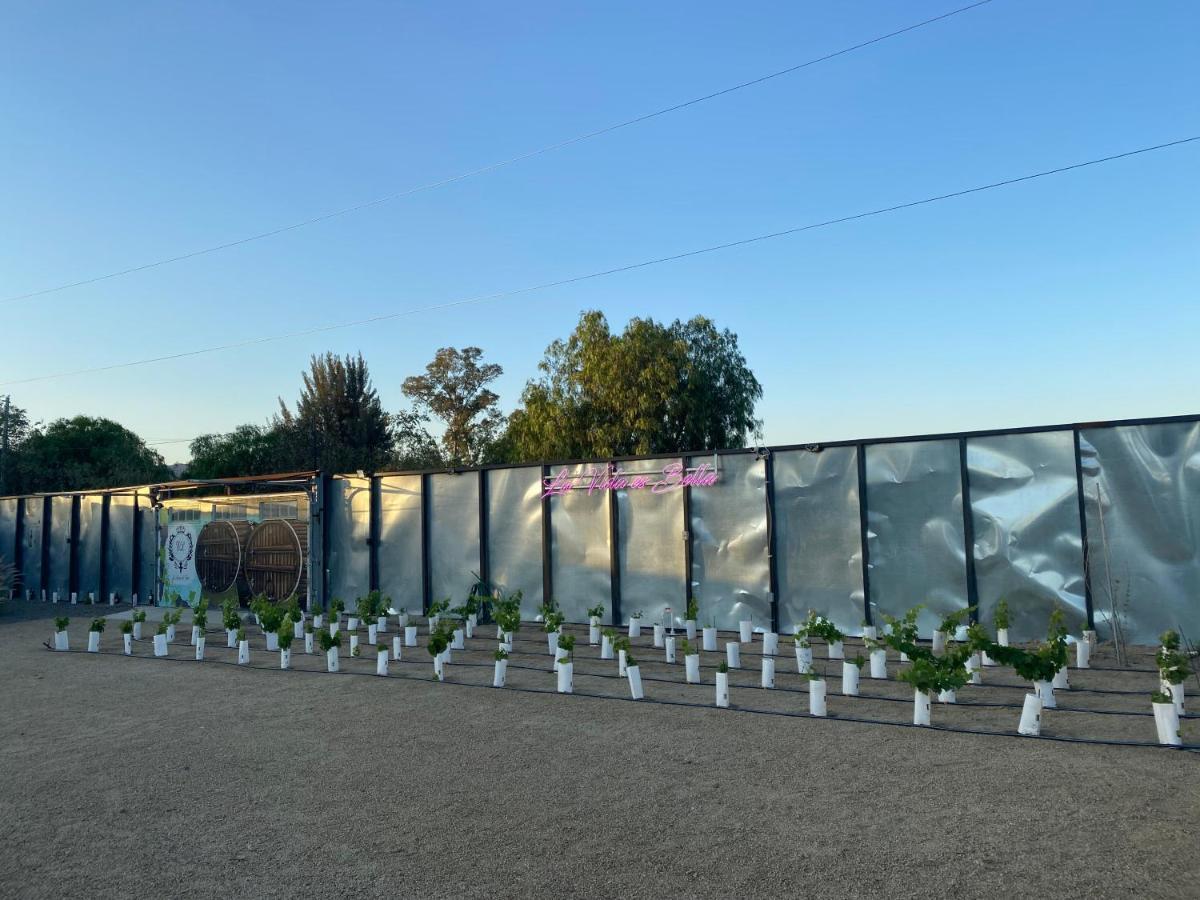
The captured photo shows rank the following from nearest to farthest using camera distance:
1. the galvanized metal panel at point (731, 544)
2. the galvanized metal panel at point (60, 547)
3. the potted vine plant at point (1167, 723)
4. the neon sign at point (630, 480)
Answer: the potted vine plant at point (1167, 723), the galvanized metal panel at point (731, 544), the neon sign at point (630, 480), the galvanized metal panel at point (60, 547)

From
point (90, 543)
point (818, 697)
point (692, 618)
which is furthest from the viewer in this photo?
point (90, 543)

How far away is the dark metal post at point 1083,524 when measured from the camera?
11820 millimetres

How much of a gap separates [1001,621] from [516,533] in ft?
29.6

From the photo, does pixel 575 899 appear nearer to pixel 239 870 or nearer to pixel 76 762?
pixel 239 870

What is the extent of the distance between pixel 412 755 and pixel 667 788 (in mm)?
2395

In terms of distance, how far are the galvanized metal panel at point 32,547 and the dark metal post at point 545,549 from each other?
18.8 metres

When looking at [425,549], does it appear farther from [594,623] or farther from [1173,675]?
[1173,675]

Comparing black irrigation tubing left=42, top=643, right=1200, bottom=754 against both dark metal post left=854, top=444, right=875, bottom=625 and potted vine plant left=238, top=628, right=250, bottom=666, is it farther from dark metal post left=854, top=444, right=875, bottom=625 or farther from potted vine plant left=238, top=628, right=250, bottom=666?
dark metal post left=854, top=444, right=875, bottom=625

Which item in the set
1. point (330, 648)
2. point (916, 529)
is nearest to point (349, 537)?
point (330, 648)

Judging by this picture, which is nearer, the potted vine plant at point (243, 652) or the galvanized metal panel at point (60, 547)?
the potted vine plant at point (243, 652)

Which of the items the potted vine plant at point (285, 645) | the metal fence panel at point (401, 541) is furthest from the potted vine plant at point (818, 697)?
the metal fence panel at point (401, 541)

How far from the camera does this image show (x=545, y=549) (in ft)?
55.1

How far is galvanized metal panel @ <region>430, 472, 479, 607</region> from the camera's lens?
58.8 ft

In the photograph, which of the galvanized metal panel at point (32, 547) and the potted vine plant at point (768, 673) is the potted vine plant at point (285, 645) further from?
the galvanized metal panel at point (32, 547)
